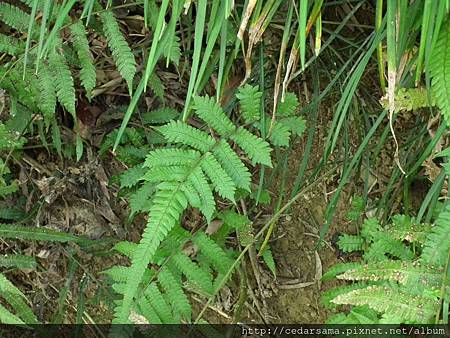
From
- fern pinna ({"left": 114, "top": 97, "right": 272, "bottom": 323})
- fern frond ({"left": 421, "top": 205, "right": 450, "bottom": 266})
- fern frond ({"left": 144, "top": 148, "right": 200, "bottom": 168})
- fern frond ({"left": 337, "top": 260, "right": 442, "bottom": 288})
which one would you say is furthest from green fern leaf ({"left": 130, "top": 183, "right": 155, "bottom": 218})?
fern frond ({"left": 421, "top": 205, "right": 450, "bottom": 266})

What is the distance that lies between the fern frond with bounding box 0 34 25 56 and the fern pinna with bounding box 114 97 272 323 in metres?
0.55

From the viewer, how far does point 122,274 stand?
5.40 feet

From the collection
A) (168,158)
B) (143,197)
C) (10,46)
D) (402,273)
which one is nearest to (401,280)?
(402,273)

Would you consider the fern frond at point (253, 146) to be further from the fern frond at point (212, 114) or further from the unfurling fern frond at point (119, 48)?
the unfurling fern frond at point (119, 48)

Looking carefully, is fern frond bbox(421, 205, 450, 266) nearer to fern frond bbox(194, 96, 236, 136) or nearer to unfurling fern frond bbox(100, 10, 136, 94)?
fern frond bbox(194, 96, 236, 136)

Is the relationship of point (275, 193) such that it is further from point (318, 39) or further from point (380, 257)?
point (318, 39)

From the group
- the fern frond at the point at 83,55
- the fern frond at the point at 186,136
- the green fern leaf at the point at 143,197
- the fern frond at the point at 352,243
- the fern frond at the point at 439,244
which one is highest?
the fern frond at the point at 83,55

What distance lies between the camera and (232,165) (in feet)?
5.27

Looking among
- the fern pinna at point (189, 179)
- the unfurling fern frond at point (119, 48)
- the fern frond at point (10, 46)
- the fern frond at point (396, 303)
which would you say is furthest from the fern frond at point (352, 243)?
the fern frond at point (10, 46)

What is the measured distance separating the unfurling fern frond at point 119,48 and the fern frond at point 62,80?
0.15 m

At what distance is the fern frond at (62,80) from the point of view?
1.72m

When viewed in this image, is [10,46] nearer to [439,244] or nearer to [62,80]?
[62,80]

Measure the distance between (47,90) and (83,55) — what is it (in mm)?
149

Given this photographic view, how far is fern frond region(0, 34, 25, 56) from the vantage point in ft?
5.77
